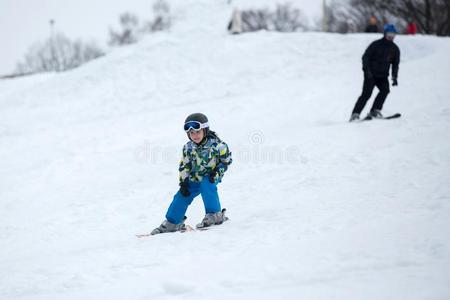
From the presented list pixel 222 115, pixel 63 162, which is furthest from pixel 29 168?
pixel 222 115

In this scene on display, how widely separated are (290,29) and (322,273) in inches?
2585

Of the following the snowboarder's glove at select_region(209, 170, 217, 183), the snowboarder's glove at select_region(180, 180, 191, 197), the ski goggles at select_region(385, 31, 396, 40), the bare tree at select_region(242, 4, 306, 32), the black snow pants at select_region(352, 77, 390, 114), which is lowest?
the snowboarder's glove at select_region(180, 180, 191, 197)

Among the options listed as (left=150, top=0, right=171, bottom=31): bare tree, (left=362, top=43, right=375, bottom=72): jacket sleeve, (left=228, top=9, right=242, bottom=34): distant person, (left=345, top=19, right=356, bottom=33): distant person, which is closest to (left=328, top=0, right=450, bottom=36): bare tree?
(left=345, top=19, right=356, bottom=33): distant person

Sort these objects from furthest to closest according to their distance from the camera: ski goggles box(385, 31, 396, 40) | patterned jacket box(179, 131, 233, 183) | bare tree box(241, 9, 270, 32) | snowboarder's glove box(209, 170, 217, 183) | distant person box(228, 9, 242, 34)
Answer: bare tree box(241, 9, 270, 32) → distant person box(228, 9, 242, 34) → ski goggles box(385, 31, 396, 40) → patterned jacket box(179, 131, 233, 183) → snowboarder's glove box(209, 170, 217, 183)

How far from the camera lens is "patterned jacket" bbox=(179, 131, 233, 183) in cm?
518

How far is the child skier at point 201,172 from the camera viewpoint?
5.11 meters

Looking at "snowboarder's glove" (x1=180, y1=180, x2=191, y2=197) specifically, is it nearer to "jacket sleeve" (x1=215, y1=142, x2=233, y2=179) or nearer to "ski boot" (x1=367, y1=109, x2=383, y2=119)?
"jacket sleeve" (x1=215, y1=142, x2=233, y2=179)

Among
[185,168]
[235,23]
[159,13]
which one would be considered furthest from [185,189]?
[159,13]

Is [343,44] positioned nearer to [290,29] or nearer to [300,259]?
[300,259]

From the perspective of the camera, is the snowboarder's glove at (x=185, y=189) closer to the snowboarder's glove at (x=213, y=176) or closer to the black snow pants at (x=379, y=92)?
the snowboarder's glove at (x=213, y=176)

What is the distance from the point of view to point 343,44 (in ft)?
72.1

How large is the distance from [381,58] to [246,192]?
4.84 meters

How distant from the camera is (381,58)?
9.65 meters

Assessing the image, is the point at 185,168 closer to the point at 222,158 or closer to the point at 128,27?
the point at 222,158
